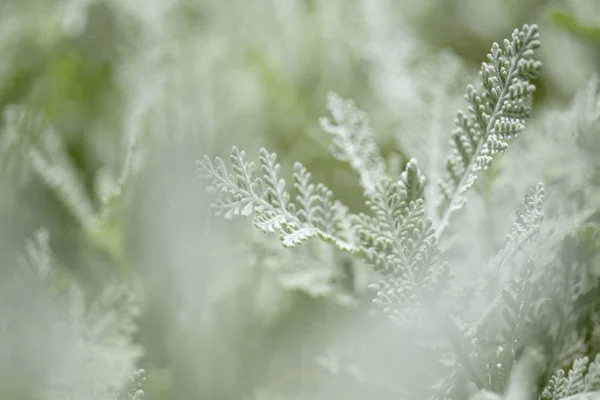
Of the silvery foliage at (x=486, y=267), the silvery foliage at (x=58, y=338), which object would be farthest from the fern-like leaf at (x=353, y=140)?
the silvery foliage at (x=58, y=338)

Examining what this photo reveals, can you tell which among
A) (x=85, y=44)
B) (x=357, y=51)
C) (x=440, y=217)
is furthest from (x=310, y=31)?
(x=440, y=217)

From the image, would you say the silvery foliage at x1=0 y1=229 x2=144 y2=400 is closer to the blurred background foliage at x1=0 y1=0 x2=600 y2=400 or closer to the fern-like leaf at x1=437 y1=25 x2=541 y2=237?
the blurred background foliage at x1=0 y1=0 x2=600 y2=400

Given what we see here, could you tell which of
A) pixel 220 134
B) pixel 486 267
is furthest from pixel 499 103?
pixel 220 134

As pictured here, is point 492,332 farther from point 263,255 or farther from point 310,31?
point 310,31

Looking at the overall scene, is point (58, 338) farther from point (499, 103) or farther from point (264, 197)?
point (499, 103)

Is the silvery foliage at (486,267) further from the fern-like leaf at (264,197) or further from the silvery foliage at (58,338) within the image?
the silvery foliage at (58,338)

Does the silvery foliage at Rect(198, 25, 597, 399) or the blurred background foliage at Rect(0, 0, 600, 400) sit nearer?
the silvery foliage at Rect(198, 25, 597, 399)

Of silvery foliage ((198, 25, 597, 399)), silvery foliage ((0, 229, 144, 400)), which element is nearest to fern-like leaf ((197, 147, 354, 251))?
silvery foliage ((198, 25, 597, 399))
